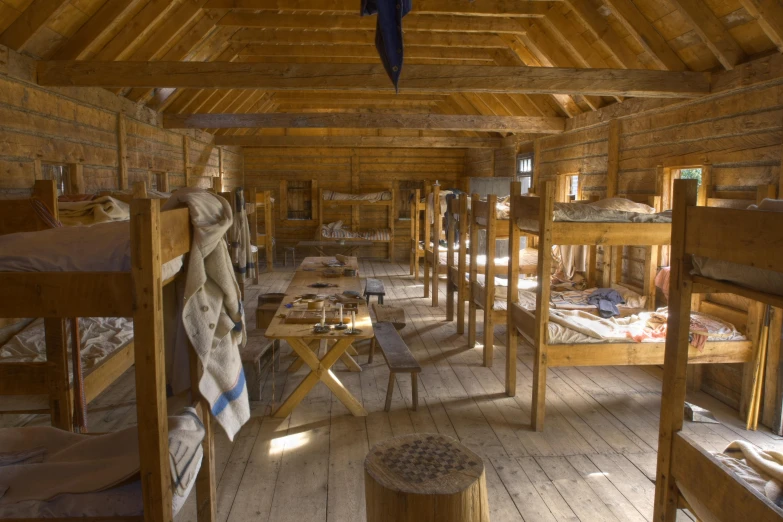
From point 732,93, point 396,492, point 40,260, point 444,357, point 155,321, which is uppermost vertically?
point 732,93

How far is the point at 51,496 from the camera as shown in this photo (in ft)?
7.24

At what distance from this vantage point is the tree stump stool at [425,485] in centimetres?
236

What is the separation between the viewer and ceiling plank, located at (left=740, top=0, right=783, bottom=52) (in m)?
4.63

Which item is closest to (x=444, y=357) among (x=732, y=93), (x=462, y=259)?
(x=462, y=259)

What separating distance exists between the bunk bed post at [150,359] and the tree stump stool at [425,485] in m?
0.87

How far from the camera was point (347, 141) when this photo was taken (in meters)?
13.1

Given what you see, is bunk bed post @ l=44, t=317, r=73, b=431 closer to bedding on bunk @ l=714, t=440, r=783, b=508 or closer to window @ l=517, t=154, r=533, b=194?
bedding on bunk @ l=714, t=440, r=783, b=508

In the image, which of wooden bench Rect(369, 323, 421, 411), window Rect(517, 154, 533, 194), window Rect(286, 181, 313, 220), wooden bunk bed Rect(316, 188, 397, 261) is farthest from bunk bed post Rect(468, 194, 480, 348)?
window Rect(286, 181, 313, 220)

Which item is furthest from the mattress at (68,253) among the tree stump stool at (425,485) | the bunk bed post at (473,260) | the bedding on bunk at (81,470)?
the bunk bed post at (473,260)

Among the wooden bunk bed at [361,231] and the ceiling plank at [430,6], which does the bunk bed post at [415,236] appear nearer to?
the wooden bunk bed at [361,231]

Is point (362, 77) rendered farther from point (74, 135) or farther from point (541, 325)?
point (74, 135)

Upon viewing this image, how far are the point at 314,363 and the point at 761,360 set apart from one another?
4080 mm

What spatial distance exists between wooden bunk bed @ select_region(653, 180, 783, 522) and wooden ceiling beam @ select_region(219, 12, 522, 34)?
6.12 metres

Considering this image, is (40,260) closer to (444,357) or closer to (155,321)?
(155,321)
